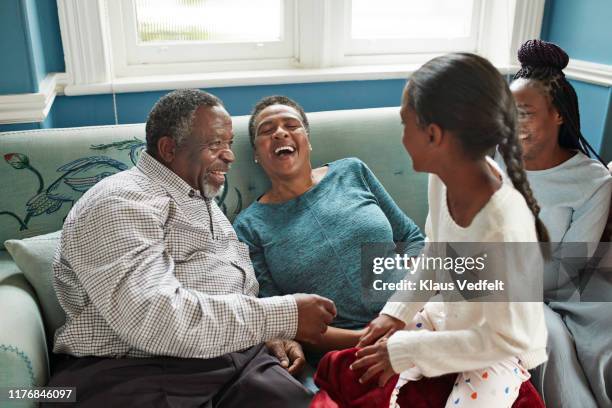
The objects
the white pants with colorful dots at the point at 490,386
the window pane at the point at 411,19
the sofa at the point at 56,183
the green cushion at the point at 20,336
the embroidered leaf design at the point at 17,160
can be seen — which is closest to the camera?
the white pants with colorful dots at the point at 490,386

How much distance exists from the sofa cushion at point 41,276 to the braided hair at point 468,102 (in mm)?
1046

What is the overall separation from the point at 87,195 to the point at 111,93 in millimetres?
902

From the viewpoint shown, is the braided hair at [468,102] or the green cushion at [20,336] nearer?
the braided hair at [468,102]

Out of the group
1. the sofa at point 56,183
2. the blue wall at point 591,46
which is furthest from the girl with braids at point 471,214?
the blue wall at point 591,46

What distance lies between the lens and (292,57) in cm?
258

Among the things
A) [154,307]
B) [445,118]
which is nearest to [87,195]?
[154,307]

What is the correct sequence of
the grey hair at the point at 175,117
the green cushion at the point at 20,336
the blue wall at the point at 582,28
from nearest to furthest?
the green cushion at the point at 20,336
the grey hair at the point at 175,117
the blue wall at the point at 582,28

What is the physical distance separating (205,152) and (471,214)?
0.75 m

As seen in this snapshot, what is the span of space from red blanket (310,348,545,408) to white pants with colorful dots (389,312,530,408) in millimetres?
40

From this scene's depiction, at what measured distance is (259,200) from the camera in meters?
1.89

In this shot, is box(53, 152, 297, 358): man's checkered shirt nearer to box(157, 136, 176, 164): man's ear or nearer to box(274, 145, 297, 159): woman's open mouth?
box(157, 136, 176, 164): man's ear

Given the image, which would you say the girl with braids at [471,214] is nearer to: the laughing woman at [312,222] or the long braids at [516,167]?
the long braids at [516,167]

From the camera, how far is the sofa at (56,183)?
1.34 m

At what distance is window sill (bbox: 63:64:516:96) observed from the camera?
218cm
